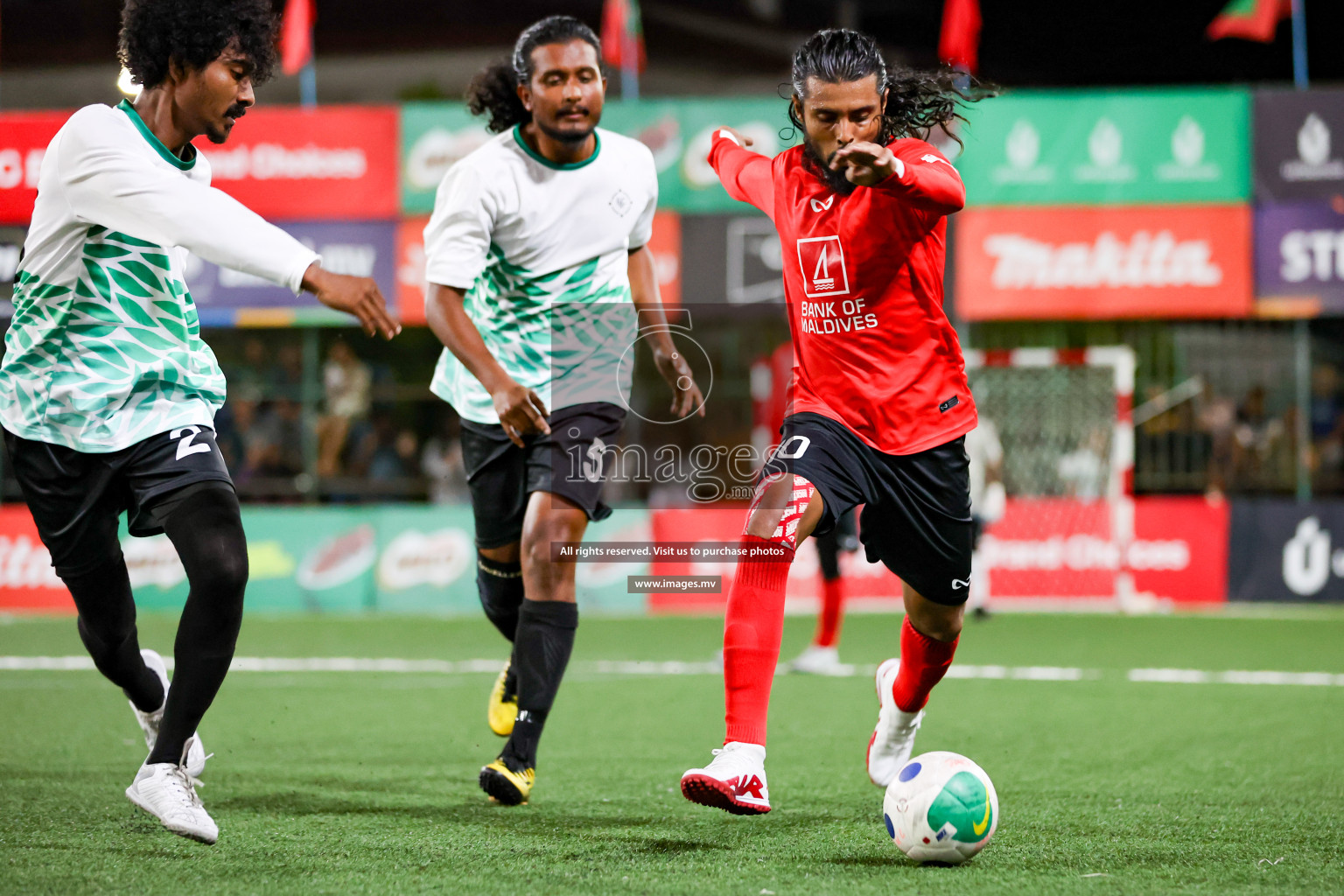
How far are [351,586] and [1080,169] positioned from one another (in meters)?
8.19

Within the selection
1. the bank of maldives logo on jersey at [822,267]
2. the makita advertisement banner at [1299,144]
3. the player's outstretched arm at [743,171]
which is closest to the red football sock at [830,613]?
the player's outstretched arm at [743,171]

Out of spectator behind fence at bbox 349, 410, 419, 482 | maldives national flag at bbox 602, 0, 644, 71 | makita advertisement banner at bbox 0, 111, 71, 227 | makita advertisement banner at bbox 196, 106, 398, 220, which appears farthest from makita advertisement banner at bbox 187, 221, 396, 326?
maldives national flag at bbox 602, 0, 644, 71

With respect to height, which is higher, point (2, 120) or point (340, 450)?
point (2, 120)

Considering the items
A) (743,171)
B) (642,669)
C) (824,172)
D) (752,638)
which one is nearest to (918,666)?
(752,638)

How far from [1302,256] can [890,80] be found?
34.5ft

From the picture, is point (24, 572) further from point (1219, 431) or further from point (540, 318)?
point (1219, 431)

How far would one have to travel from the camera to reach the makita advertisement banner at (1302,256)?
43.4ft

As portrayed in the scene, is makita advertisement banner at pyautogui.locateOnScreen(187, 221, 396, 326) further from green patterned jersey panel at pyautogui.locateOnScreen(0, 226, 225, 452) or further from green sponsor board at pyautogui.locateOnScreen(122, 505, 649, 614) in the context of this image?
green patterned jersey panel at pyautogui.locateOnScreen(0, 226, 225, 452)

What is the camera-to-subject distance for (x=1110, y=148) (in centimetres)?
1342

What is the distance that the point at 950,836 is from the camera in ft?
11.9

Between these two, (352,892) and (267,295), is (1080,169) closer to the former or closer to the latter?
(267,295)

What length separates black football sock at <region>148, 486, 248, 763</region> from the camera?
12.5 ft

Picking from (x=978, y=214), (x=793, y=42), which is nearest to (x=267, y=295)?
(x=978, y=214)

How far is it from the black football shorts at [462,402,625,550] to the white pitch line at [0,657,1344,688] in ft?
11.2
